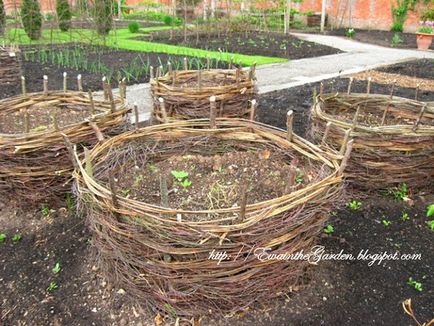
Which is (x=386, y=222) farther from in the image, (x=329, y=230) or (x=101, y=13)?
(x=101, y=13)

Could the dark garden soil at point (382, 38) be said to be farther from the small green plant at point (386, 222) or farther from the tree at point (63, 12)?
the small green plant at point (386, 222)

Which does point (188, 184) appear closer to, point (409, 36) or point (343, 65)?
point (343, 65)

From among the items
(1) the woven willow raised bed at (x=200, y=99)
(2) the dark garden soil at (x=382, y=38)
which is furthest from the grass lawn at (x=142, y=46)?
(2) the dark garden soil at (x=382, y=38)

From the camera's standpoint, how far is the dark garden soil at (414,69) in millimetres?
8327

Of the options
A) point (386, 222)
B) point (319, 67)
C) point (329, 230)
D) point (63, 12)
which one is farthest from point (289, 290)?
point (63, 12)

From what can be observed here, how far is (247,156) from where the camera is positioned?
272 cm

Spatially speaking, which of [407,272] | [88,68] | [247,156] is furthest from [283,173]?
[88,68]

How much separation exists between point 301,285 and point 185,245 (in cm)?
81

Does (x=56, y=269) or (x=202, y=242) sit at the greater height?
(x=202, y=242)

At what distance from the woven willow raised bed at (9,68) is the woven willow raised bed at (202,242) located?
5.40 meters

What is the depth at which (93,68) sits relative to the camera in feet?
26.3

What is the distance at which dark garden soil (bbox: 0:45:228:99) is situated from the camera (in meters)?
6.78

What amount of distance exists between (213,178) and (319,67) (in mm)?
7146

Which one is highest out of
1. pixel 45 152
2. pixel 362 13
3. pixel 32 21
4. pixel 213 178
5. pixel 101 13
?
pixel 362 13
